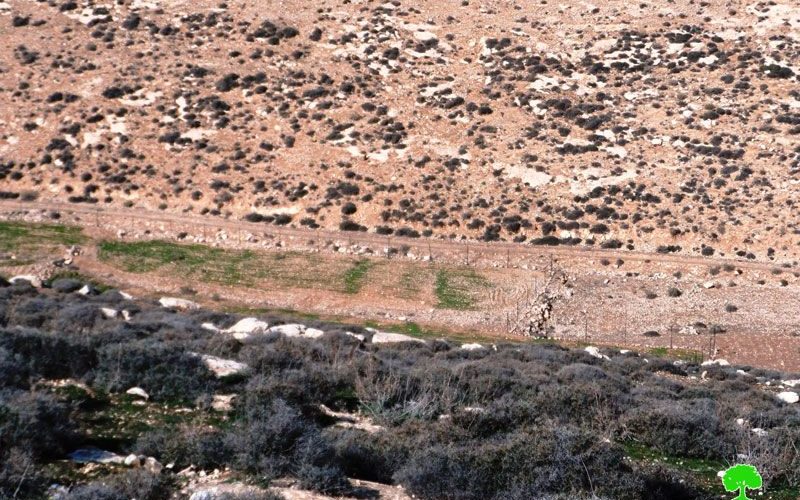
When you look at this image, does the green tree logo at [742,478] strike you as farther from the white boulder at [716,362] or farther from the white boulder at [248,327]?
the white boulder at [716,362]

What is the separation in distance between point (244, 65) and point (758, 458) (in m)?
58.4

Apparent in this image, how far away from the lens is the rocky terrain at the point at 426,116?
51344 millimetres

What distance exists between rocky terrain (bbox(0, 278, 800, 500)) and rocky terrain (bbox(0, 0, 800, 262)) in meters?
32.1

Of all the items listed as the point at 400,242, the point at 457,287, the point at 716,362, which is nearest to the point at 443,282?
the point at 457,287

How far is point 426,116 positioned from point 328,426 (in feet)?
159

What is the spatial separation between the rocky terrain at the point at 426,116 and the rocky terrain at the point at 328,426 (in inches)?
1262

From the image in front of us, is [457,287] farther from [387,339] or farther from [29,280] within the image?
[29,280]

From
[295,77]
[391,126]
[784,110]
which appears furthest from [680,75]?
[295,77]

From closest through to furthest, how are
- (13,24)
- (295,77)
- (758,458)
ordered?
(758,458) < (295,77) < (13,24)

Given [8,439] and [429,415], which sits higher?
[8,439]

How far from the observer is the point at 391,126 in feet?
192

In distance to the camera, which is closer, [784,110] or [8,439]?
[8,439]

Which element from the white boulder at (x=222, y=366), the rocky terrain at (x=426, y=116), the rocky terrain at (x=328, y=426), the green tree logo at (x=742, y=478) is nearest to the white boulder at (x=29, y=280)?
the rocky terrain at (x=328, y=426)

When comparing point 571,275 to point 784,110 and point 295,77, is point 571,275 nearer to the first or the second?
point 784,110
